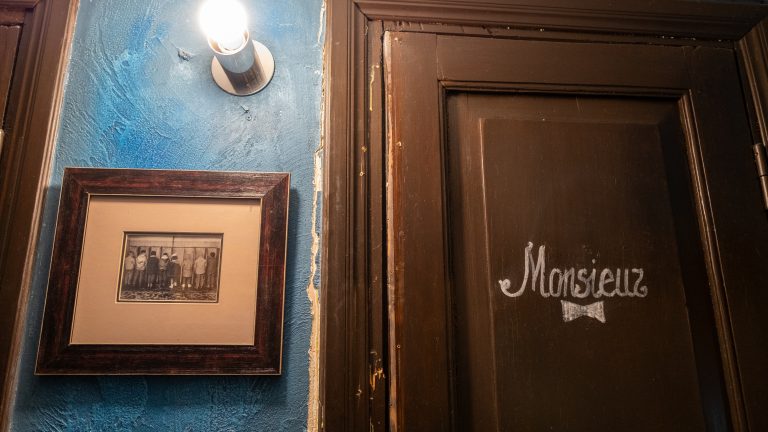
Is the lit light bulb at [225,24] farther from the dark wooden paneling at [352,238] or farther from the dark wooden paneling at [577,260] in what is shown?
the dark wooden paneling at [577,260]

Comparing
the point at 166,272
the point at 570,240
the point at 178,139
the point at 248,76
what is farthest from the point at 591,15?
the point at 166,272

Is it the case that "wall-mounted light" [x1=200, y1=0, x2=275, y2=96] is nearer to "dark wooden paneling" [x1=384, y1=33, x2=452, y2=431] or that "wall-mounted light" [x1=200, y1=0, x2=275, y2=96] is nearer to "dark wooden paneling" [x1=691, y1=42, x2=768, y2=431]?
"dark wooden paneling" [x1=384, y1=33, x2=452, y2=431]

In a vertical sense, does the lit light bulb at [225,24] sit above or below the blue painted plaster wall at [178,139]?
above

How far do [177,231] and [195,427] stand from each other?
341 mm

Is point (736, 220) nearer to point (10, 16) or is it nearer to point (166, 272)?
point (166, 272)

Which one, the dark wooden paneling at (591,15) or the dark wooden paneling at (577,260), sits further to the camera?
the dark wooden paneling at (591,15)

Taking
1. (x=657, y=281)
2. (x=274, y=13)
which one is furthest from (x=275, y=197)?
(x=657, y=281)

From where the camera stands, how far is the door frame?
78 centimetres

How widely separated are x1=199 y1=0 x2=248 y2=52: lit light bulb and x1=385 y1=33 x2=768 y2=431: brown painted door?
0.94 ft

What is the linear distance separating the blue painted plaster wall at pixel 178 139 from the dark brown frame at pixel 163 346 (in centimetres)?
3

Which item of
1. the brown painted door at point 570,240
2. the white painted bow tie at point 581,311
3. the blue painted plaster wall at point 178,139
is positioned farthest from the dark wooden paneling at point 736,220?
the blue painted plaster wall at point 178,139

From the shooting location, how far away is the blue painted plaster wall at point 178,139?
29.7 inches

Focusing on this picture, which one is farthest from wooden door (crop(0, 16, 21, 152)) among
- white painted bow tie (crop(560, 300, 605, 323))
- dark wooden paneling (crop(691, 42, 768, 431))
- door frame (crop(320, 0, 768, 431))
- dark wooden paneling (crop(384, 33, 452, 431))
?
dark wooden paneling (crop(691, 42, 768, 431))

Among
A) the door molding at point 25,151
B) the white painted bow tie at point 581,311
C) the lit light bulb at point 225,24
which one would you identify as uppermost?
the lit light bulb at point 225,24
